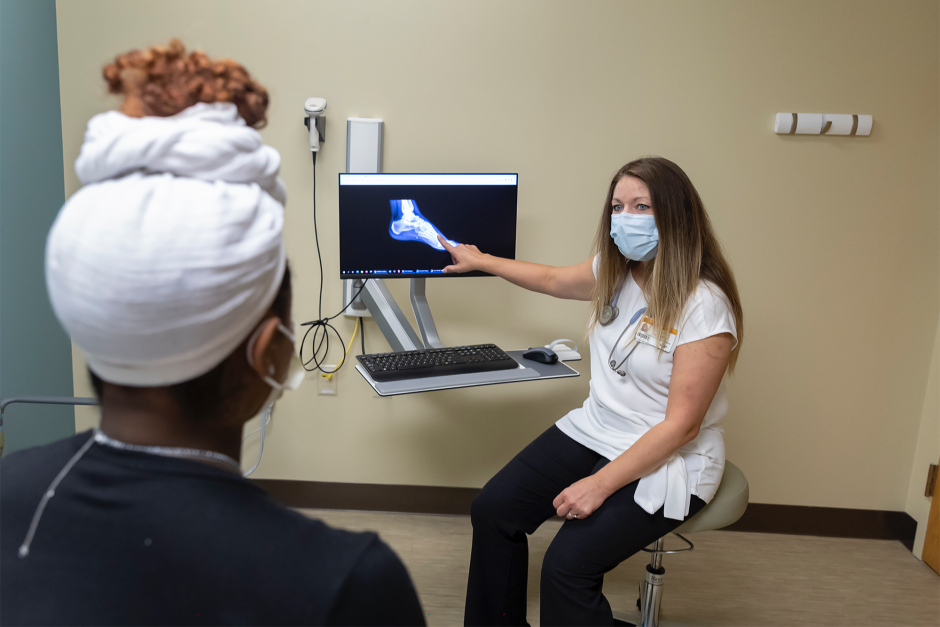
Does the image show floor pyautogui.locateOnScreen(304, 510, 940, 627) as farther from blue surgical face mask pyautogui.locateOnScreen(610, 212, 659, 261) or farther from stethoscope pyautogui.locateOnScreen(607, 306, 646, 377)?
blue surgical face mask pyautogui.locateOnScreen(610, 212, 659, 261)

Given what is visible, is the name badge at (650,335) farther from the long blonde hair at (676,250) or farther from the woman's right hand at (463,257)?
the woman's right hand at (463,257)

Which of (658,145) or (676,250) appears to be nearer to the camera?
(676,250)

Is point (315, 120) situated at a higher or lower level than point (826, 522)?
higher

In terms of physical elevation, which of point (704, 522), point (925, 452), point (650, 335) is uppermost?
point (650, 335)

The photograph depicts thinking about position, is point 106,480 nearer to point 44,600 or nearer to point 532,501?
point 44,600

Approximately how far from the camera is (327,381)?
2.52 meters

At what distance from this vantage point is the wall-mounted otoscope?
220cm

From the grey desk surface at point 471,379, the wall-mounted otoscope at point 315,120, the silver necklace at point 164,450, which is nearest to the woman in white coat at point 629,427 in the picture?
the grey desk surface at point 471,379

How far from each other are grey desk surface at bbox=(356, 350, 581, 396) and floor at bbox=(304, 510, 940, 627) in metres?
0.73

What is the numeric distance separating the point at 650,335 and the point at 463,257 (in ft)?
2.16

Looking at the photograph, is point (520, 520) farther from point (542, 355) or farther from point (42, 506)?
point (42, 506)

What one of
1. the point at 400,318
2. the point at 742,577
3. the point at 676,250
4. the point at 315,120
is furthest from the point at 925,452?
the point at 315,120

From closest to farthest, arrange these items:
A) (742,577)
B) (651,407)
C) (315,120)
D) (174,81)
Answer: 1. (174,81)
2. (651,407)
3. (315,120)
4. (742,577)

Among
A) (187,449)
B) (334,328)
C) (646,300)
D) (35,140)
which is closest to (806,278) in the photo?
(646,300)
